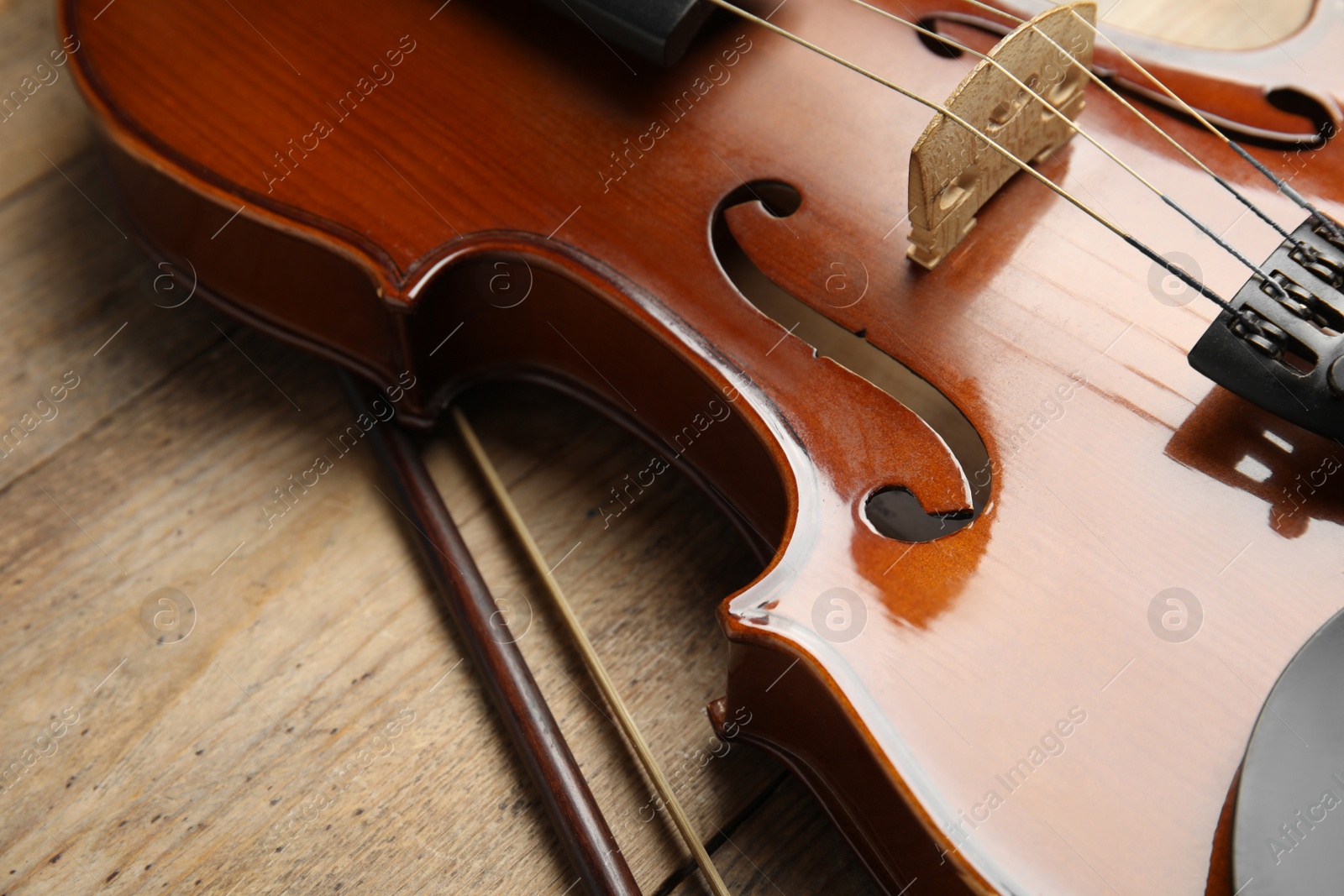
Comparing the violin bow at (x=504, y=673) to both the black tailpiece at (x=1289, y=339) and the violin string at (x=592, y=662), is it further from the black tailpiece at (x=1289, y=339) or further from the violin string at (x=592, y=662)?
the black tailpiece at (x=1289, y=339)

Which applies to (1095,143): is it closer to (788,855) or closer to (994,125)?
(994,125)

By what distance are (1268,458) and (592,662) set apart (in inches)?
24.9

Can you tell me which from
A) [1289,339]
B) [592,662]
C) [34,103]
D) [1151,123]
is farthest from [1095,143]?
[34,103]

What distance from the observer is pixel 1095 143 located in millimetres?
915

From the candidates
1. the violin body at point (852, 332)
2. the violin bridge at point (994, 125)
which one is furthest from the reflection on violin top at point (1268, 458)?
the violin bridge at point (994, 125)

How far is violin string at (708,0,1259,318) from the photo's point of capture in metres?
0.81

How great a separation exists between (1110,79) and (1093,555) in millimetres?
504

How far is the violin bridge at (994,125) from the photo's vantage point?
2.78ft

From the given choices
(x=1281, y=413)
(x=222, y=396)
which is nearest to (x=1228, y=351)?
(x=1281, y=413)

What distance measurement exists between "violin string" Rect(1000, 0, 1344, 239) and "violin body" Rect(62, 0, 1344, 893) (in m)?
0.02

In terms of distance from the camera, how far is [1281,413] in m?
0.78

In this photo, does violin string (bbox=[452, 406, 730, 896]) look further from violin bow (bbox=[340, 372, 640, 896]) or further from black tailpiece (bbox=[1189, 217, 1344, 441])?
black tailpiece (bbox=[1189, 217, 1344, 441])

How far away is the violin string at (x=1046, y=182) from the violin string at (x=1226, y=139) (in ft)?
0.30

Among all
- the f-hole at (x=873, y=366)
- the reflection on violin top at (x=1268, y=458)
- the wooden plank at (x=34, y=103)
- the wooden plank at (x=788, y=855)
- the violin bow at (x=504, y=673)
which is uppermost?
the reflection on violin top at (x=1268, y=458)
